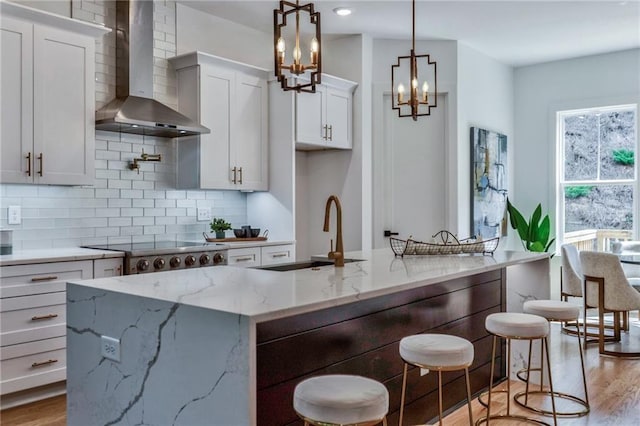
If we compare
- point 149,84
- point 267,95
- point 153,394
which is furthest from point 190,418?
point 267,95

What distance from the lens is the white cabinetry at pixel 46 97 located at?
357 cm

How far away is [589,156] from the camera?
22.1ft

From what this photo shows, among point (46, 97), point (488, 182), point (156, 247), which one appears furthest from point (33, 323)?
point (488, 182)

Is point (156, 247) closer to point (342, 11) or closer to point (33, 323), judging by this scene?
point (33, 323)

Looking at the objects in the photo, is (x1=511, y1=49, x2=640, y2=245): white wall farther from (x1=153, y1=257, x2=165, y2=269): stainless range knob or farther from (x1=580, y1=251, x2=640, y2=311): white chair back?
(x1=153, y1=257, x2=165, y2=269): stainless range knob

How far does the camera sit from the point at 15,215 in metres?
3.84

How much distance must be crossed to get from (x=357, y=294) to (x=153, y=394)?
824mm

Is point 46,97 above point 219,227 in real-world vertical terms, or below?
above

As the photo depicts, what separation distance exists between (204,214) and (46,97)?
1.74 meters

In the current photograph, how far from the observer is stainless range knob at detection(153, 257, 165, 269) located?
3.90m

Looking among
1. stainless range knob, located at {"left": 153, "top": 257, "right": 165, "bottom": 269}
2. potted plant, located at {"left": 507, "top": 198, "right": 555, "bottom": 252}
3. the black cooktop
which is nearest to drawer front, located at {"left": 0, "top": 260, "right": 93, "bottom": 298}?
the black cooktop

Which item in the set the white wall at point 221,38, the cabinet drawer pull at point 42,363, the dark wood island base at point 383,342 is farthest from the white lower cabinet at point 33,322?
the white wall at point 221,38

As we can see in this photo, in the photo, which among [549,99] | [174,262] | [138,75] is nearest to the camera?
[174,262]

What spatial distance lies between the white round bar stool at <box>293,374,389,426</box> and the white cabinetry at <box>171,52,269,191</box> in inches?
124
